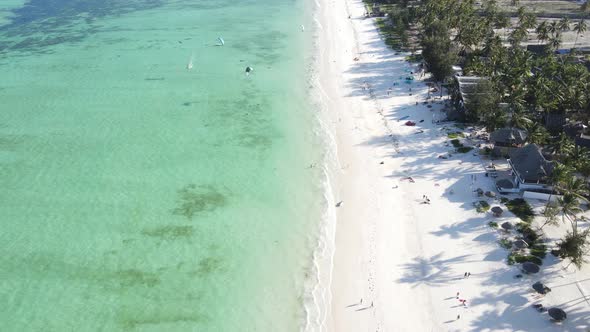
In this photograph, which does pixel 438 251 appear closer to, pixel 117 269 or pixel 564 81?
pixel 117 269

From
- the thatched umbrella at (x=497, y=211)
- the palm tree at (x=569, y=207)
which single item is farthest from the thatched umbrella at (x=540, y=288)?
the thatched umbrella at (x=497, y=211)

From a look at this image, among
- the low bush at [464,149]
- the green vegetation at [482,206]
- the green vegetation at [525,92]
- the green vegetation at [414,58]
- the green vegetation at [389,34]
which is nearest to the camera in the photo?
the green vegetation at [525,92]

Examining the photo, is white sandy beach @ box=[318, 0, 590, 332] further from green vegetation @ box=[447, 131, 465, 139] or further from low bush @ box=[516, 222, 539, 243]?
low bush @ box=[516, 222, 539, 243]

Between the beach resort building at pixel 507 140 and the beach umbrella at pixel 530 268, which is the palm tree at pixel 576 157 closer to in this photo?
the beach resort building at pixel 507 140

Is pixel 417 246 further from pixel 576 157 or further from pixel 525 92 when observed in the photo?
pixel 525 92

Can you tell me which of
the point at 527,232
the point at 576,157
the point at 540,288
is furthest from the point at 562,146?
the point at 540,288

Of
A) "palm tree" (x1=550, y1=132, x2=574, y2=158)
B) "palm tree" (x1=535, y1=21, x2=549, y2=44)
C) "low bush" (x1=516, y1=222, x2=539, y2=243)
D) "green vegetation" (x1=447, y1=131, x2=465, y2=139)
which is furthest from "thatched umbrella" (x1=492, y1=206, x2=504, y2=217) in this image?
"palm tree" (x1=535, y1=21, x2=549, y2=44)
